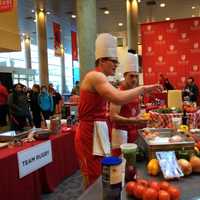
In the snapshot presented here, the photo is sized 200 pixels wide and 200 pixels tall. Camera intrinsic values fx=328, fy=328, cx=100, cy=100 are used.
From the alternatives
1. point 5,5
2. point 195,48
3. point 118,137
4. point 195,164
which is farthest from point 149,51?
point 195,164

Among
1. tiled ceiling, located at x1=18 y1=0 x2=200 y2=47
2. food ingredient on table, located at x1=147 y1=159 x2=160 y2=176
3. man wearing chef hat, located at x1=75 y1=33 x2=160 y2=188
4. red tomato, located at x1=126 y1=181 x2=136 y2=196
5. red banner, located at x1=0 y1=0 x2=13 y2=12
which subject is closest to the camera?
red tomato, located at x1=126 y1=181 x2=136 y2=196

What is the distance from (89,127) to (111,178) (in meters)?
1.02

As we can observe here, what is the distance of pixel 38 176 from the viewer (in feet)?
11.8

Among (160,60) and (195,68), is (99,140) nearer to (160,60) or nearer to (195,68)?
(160,60)

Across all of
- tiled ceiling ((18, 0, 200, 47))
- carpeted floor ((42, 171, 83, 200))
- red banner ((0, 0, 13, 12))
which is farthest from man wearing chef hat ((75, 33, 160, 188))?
tiled ceiling ((18, 0, 200, 47))

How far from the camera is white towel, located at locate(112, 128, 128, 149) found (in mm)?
2566

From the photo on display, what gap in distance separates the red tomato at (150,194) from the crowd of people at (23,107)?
584 centimetres

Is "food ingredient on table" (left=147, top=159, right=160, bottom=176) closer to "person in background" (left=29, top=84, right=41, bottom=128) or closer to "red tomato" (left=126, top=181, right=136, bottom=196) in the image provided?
"red tomato" (left=126, top=181, right=136, bottom=196)

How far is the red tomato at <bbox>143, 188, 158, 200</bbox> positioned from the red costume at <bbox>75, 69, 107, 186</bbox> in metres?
0.93

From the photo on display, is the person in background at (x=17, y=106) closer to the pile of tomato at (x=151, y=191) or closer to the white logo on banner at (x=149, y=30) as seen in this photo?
the white logo on banner at (x=149, y=30)

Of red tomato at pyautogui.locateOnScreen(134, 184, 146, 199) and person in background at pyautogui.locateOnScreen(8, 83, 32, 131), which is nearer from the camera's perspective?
red tomato at pyautogui.locateOnScreen(134, 184, 146, 199)

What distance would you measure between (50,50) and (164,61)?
1892 cm

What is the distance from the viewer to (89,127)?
2197 mm

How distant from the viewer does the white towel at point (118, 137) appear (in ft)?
8.42
